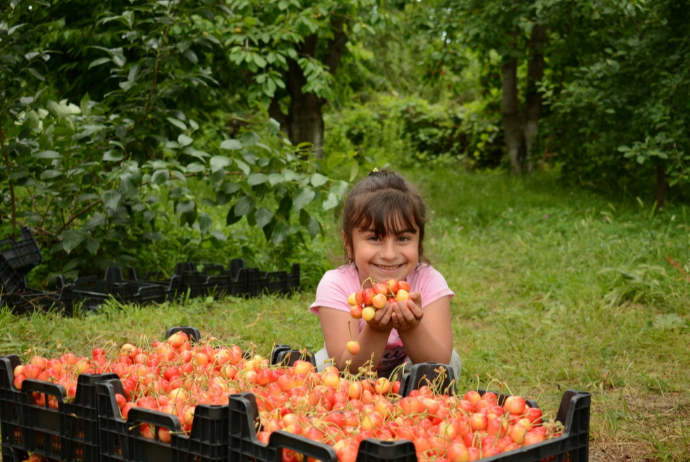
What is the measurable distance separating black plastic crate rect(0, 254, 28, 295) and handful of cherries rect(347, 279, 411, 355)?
2.72 meters

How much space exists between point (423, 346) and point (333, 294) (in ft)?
1.55

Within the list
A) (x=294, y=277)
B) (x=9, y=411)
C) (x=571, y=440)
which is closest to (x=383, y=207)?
(x=571, y=440)

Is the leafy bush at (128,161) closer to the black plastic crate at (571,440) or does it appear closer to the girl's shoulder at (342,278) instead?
the girl's shoulder at (342,278)

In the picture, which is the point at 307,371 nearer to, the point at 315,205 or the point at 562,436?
the point at 562,436

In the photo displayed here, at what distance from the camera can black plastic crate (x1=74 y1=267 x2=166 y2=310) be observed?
4109 millimetres

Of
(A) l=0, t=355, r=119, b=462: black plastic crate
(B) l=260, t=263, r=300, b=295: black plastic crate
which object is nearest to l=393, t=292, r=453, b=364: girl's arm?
(A) l=0, t=355, r=119, b=462: black plastic crate

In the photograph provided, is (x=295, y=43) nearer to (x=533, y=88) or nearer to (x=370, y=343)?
(x=533, y=88)

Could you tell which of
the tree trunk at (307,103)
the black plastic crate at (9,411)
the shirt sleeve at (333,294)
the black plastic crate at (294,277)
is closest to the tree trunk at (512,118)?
the tree trunk at (307,103)

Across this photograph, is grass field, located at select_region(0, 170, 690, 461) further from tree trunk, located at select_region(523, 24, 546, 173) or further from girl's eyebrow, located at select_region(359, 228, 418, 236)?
tree trunk, located at select_region(523, 24, 546, 173)

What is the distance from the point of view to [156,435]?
1712mm

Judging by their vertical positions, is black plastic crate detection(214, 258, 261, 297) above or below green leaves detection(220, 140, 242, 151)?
below

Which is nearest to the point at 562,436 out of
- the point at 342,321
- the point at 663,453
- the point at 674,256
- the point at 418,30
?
the point at 663,453

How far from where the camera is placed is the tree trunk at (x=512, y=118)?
998 centimetres

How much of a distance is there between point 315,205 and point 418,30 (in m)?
2.65
